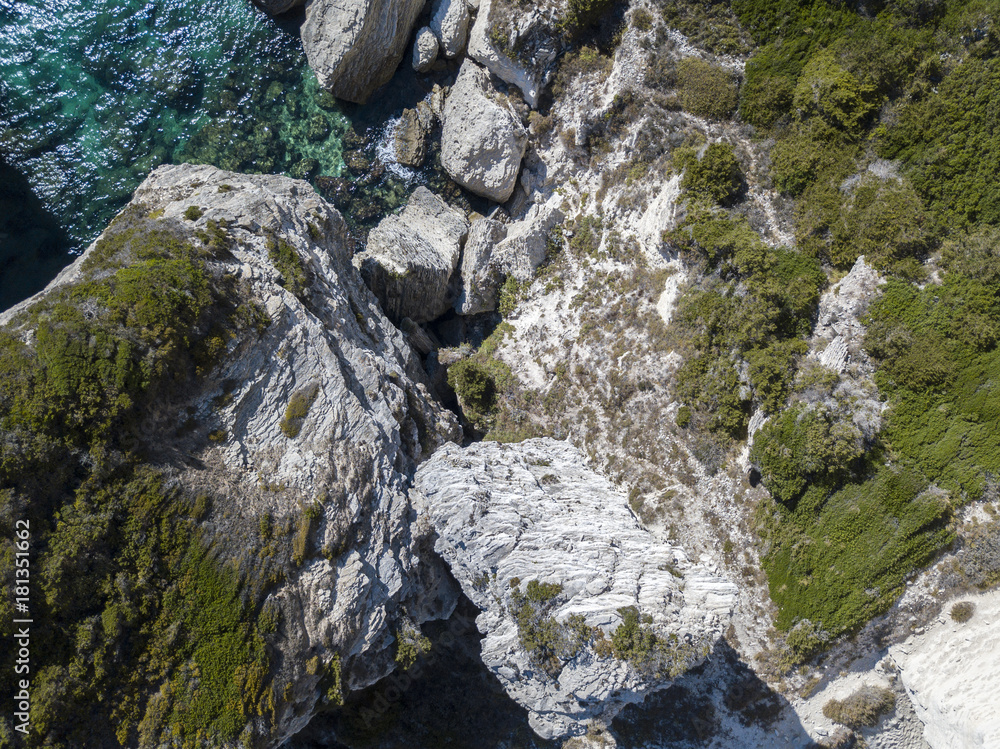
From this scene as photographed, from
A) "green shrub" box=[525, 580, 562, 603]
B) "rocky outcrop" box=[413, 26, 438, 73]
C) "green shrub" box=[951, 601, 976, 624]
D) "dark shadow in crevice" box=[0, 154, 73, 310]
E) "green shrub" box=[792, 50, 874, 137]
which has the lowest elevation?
"dark shadow in crevice" box=[0, 154, 73, 310]

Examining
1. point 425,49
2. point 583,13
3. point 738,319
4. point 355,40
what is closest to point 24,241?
point 355,40

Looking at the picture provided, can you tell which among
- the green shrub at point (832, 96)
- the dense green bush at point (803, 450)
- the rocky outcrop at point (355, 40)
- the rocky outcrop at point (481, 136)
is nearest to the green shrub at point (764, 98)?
the green shrub at point (832, 96)

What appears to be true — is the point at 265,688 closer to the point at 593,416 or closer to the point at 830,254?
the point at 593,416

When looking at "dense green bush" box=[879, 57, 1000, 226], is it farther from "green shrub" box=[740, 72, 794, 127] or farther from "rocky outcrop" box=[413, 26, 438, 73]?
"rocky outcrop" box=[413, 26, 438, 73]

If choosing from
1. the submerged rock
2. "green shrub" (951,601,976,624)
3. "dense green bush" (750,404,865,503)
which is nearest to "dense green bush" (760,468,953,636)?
"dense green bush" (750,404,865,503)

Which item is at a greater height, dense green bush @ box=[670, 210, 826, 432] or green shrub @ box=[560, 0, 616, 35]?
green shrub @ box=[560, 0, 616, 35]

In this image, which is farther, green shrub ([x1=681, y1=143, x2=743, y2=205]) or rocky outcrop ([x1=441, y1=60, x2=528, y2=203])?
rocky outcrop ([x1=441, y1=60, x2=528, y2=203])

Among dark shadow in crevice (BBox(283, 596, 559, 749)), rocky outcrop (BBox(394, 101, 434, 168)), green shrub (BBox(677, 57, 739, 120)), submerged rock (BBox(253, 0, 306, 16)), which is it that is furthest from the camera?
rocky outcrop (BBox(394, 101, 434, 168))
